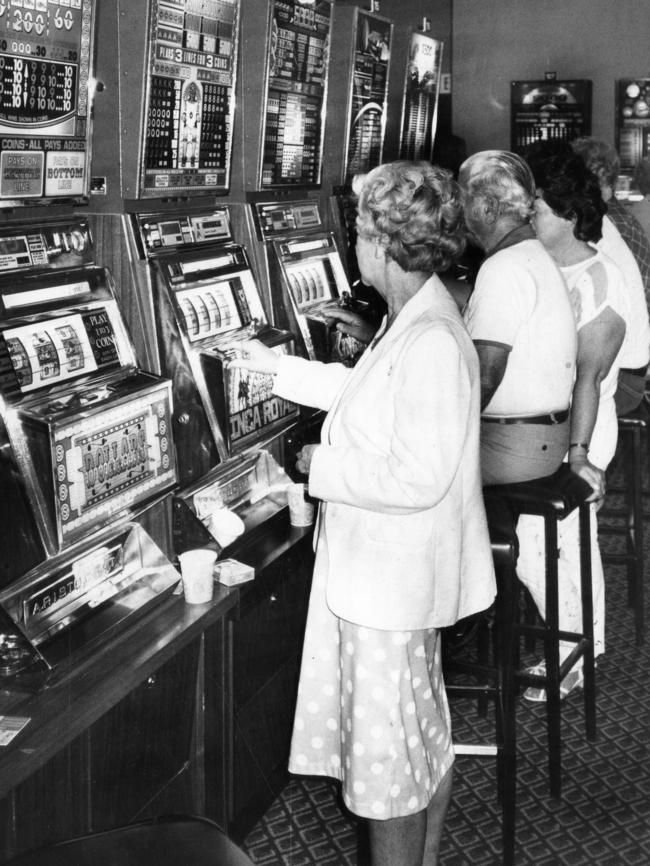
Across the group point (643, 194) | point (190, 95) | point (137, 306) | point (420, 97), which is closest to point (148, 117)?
point (190, 95)

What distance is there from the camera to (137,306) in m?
2.35

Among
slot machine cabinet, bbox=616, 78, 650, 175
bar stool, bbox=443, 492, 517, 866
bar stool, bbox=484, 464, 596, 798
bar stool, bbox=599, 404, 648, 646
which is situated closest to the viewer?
bar stool, bbox=443, 492, 517, 866

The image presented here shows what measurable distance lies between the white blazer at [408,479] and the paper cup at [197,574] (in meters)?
0.30

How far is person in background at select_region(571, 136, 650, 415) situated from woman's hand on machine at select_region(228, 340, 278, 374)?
5.28ft

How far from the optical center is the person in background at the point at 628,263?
3.68m

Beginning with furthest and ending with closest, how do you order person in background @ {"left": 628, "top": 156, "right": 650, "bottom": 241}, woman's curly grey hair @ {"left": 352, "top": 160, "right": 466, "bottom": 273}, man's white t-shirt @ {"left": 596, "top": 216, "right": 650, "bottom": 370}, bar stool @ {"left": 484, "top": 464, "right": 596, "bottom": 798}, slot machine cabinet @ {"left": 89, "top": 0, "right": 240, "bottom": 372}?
person in background @ {"left": 628, "top": 156, "right": 650, "bottom": 241}
man's white t-shirt @ {"left": 596, "top": 216, "right": 650, "bottom": 370}
bar stool @ {"left": 484, "top": 464, "right": 596, "bottom": 798}
slot machine cabinet @ {"left": 89, "top": 0, "right": 240, "bottom": 372}
woman's curly grey hair @ {"left": 352, "top": 160, "right": 466, "bottom": 273}

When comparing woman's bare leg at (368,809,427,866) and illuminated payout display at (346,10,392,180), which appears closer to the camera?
woman's bare leg at (368,809,427,866)

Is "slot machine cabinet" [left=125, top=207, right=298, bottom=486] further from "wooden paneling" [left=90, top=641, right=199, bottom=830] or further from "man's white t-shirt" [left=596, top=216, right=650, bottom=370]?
"man's white t-shirt" [left=596, top=216, right=650, bottom=370]

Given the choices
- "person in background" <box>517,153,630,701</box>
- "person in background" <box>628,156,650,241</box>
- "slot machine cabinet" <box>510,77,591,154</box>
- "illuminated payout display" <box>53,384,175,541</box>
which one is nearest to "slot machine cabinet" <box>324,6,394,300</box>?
"person in background" <box>517,153,630,701</box>

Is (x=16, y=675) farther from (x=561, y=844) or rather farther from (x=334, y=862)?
(x=561, y=844)

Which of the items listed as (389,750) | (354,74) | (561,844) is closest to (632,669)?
(561,844)

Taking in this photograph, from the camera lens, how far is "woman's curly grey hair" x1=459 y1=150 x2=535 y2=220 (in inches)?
111

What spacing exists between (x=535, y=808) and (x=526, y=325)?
133 cm

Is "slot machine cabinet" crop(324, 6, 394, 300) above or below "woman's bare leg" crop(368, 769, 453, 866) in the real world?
above
